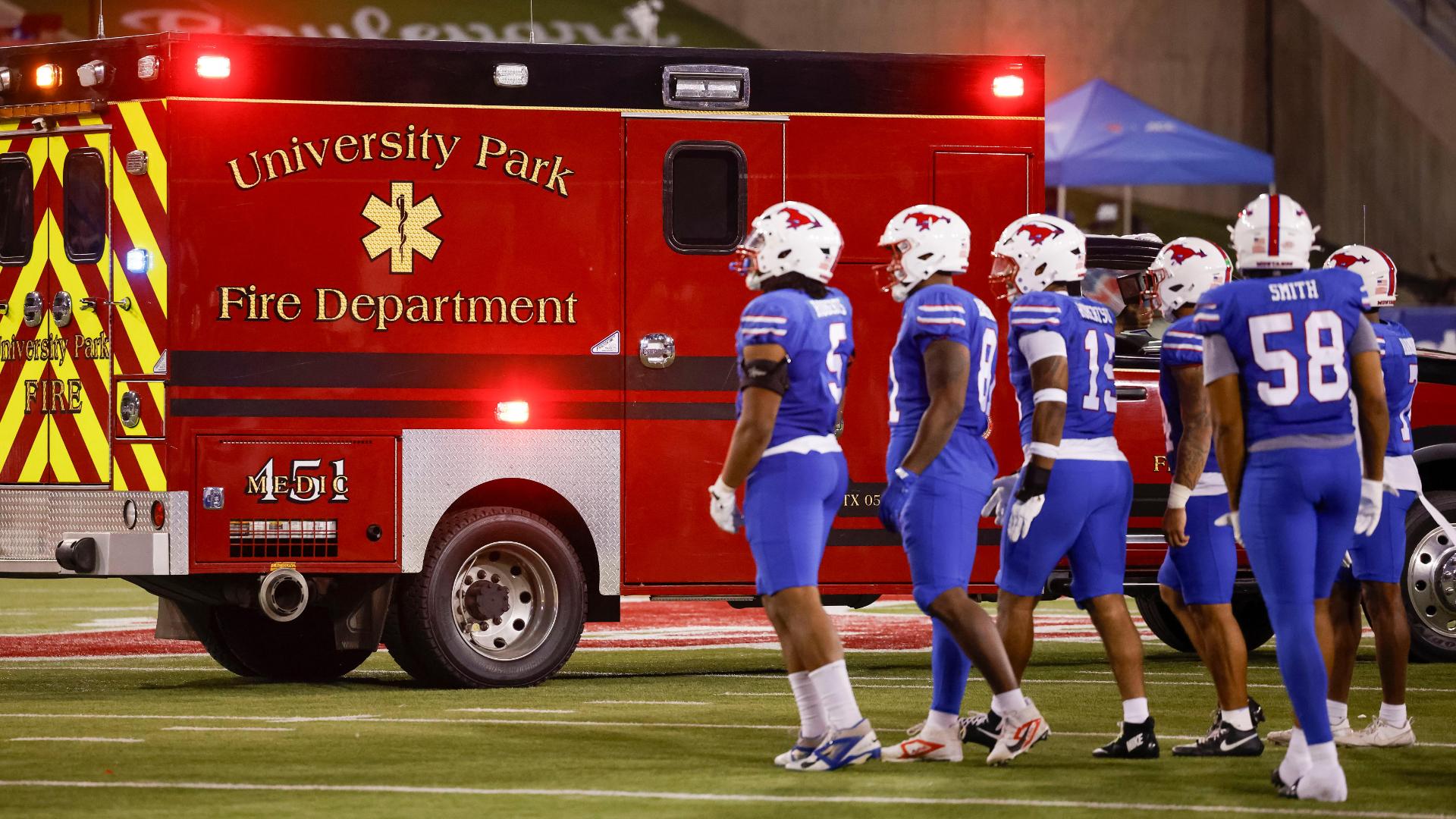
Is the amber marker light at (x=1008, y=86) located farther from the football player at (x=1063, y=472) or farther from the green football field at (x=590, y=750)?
the football player at (x=1063, y=472)

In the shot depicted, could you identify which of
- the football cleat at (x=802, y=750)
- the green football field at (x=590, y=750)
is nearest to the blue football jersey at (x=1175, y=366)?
the green football field at (x=590, y=750)

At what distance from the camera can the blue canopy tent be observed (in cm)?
2108

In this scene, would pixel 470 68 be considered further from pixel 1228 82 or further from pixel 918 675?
pixel 1228 82

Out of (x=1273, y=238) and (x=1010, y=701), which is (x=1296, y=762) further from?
(x=1273, y=238)

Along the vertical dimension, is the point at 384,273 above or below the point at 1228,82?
below

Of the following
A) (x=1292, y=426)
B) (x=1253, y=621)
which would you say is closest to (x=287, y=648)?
(x=1253, y=621)

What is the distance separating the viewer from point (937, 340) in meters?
8.97

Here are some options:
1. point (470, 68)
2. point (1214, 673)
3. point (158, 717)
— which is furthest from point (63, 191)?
point (1214, 673)

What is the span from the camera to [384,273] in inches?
469

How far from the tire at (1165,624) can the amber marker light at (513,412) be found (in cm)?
430

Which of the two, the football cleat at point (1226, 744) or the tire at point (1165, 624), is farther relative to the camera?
the tire at point (1165, 624)

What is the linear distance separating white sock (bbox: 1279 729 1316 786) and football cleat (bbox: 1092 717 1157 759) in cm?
103

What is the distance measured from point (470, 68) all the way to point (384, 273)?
1.08m

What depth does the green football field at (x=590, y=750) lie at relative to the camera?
810 centimetres
